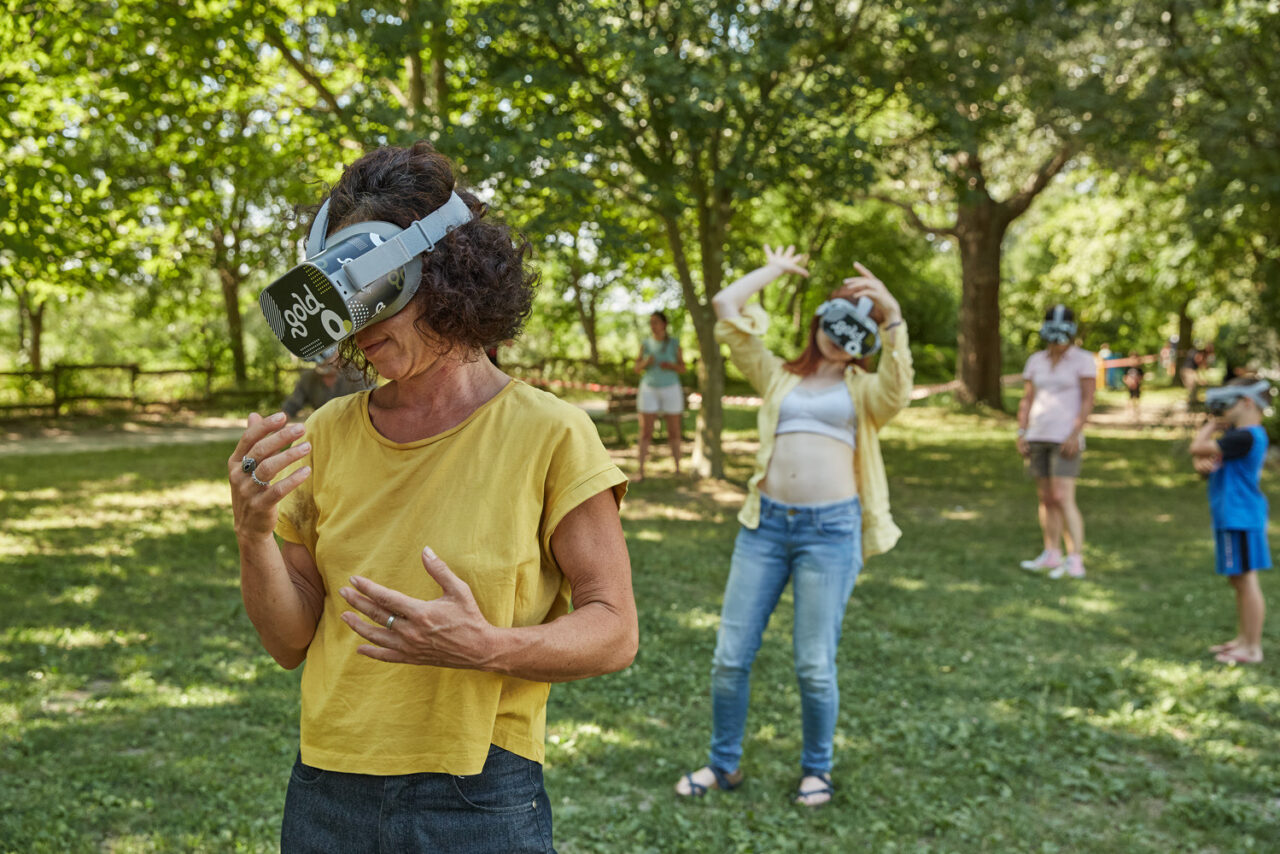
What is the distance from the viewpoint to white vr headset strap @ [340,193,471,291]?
1537 millimetres

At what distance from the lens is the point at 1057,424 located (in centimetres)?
825

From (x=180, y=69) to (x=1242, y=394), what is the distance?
1007 cm

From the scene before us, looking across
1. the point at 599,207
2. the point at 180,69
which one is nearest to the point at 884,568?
the point at 599,207

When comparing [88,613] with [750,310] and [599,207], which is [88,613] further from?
[599,207]

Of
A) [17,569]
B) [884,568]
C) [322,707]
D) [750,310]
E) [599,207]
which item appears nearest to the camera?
[322,707]

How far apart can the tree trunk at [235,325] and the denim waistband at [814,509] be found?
22.7 m

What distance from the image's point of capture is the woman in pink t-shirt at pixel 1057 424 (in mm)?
8133

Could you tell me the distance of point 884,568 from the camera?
864 cm

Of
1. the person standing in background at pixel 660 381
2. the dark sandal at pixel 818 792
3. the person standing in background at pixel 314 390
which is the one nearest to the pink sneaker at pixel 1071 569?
the dark sandal at pixel 818 792

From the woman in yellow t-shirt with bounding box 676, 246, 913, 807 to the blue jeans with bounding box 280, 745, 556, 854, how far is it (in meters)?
2.66

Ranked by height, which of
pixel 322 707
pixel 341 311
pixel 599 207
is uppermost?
pixel 599 207

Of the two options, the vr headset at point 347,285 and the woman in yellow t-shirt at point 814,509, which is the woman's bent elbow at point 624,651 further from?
the woman in yellow t-shirt at point 814,509

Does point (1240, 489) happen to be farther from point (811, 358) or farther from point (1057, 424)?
point (811, 358)

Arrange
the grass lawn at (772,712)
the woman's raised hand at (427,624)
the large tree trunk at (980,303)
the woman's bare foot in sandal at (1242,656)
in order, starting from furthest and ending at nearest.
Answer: the large tree trunk at (980,303) < the woman's bare foot in sandal at (1242,656) < the grass lawn at (772,712) < the woman's raised hand at (427,624)
